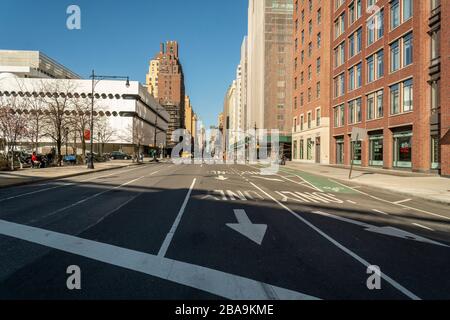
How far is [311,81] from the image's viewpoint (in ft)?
173

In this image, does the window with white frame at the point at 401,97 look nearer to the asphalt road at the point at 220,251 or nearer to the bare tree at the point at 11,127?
the asphalt road at the point at 220,251

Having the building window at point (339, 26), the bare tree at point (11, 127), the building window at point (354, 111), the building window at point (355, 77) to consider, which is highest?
the building window at point (339, 26)

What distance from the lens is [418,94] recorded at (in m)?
27.3

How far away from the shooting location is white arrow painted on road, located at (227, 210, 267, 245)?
7.20 meters

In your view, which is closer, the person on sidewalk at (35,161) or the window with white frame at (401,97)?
the window with white frame at (401,97)

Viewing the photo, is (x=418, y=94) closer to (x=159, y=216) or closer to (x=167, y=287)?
(x=159, y=216)

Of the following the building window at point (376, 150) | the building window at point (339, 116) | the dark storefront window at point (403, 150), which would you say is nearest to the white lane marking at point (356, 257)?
the dark storefront window at point (403, 150)

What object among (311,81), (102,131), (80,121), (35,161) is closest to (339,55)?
(311,81)

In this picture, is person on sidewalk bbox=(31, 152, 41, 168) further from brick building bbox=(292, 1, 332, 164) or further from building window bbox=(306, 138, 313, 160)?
building window bbox=(306, 138, 313, 160)

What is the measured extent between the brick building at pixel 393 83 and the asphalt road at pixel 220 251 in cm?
1783

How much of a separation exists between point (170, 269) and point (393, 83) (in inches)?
1232

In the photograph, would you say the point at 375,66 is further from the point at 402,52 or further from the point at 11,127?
the point at 11,127

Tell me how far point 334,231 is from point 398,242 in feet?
4.37

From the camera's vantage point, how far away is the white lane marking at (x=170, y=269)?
14.0 feet
